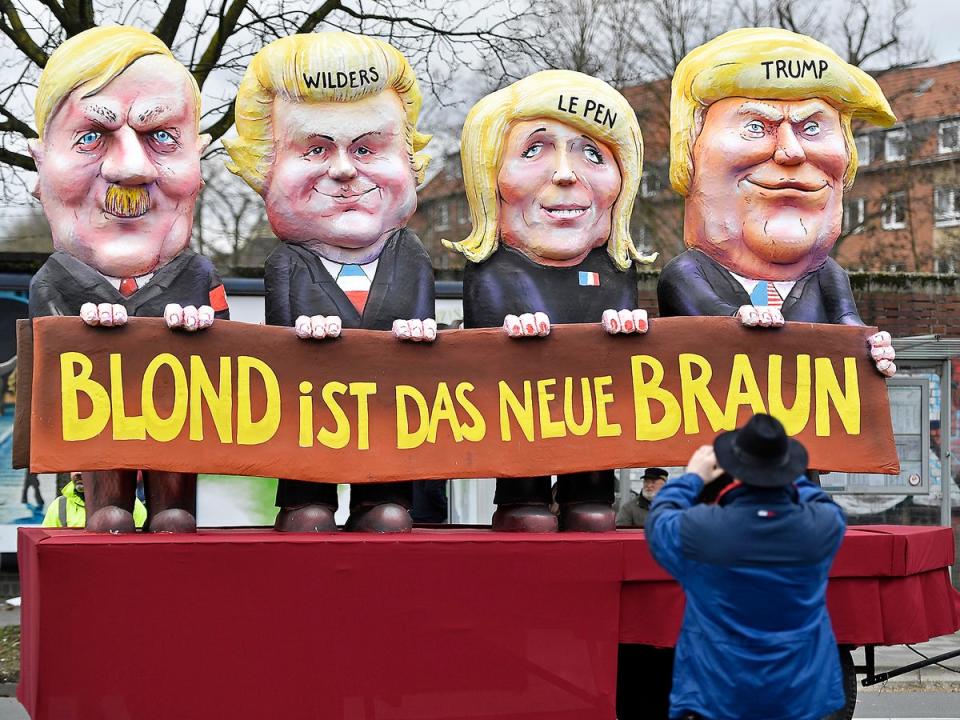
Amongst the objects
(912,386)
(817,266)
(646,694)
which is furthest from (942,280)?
(646,694)

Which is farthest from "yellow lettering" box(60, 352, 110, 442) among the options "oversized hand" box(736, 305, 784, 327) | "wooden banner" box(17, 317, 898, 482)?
"oversized hand" box(736, 305, 784, 327)

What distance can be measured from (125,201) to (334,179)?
761 millimetres

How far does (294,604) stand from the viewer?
395 centimetres

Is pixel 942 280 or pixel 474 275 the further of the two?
pixel 942 280

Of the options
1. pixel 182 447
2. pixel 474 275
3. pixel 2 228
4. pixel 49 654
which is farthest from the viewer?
pixel 2 228

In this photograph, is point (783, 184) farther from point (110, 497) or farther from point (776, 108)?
point (110, 497)

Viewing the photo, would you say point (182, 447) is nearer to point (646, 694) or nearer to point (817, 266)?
point (646, 694)

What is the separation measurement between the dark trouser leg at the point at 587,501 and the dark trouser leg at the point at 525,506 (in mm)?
70

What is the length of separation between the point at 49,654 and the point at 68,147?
1.82 m

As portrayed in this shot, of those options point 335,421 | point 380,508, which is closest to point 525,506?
point 380,508

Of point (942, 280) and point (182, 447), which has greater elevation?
point (942, 280)

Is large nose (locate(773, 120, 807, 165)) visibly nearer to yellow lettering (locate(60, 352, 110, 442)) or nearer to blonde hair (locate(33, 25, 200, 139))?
blonde hair (locate(33, 25, 200, 139))

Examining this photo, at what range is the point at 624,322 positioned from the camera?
174 inches

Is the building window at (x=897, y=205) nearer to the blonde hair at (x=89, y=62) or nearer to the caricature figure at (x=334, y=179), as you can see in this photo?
the caricature figure at (x=334, y=179)
